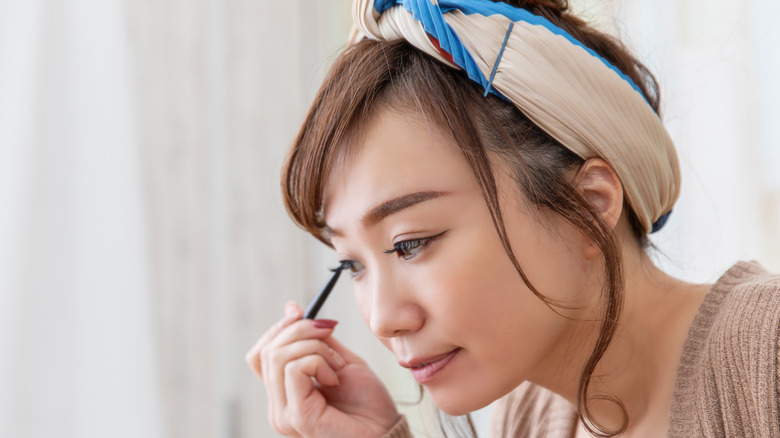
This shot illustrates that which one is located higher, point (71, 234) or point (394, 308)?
point (71, 234)

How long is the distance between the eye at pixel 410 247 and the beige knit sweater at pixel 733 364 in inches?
13.3

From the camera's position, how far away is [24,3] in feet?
4.12

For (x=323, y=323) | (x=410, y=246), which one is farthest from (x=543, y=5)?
(x=323, y=323)

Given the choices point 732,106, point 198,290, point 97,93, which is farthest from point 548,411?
point 97,93

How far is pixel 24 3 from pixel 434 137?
0.85 m

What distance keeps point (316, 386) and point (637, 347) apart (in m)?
0.53

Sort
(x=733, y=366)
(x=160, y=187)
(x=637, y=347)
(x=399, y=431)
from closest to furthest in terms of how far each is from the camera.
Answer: (x=733, y=366), (x=637, y=347), (x=399, y=431), (x=160, y=187)

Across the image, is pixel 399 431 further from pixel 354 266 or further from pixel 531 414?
pixel 354 266

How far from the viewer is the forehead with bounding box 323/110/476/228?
0.82m

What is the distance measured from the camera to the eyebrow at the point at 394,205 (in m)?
0.81

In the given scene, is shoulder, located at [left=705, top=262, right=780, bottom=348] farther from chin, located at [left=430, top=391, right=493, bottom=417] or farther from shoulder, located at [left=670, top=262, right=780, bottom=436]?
chin, located at [left=430, top=391, right=493, bottom=417]

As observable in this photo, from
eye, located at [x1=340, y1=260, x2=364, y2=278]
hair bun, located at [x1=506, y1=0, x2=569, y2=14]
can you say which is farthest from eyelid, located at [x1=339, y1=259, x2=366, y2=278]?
hair bun, located at [x1=506, y1=0, x2=569, y2=14]

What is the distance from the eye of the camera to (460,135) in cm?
83

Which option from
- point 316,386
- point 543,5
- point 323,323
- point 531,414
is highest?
point 543,5
